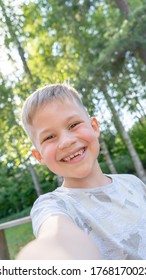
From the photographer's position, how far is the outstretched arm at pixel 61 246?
31.2 inches

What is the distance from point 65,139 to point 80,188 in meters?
0.20

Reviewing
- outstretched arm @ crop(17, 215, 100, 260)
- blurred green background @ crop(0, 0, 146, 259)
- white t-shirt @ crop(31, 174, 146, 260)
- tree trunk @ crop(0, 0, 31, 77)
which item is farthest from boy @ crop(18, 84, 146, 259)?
tree trunk @ crop(0, 0, 31, 77)

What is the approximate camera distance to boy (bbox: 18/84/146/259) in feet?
4.01

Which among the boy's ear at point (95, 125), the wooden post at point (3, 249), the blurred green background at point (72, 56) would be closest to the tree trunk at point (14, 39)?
the blurred green background at point (72, 56)

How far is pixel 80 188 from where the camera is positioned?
140 cm

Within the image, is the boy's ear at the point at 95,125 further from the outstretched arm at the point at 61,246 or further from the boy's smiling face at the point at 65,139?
the outstretched arm at the point at 61,246

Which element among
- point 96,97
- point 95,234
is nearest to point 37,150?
point 95,234

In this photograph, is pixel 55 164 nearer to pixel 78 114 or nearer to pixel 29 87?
pixel 78 114

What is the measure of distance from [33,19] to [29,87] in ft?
8.18

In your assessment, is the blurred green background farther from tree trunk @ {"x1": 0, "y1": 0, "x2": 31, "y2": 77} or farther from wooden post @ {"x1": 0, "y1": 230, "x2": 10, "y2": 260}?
wooden post @ {"x1": 0, "y1": 230, "x2": 10, "y2": 260}

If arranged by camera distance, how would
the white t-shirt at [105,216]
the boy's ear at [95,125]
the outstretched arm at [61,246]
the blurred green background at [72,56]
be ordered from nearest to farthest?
the outstretched arm at [61,246] < the white t-shirt at [105,216] < the boy's ear at [95,125] < the blurred green background at [72,56]

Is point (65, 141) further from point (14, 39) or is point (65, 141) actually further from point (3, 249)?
point (14, 39)

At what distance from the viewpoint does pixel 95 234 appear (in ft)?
4.05

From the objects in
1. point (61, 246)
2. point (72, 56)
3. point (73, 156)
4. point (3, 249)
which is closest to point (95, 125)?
point (73, 156)
